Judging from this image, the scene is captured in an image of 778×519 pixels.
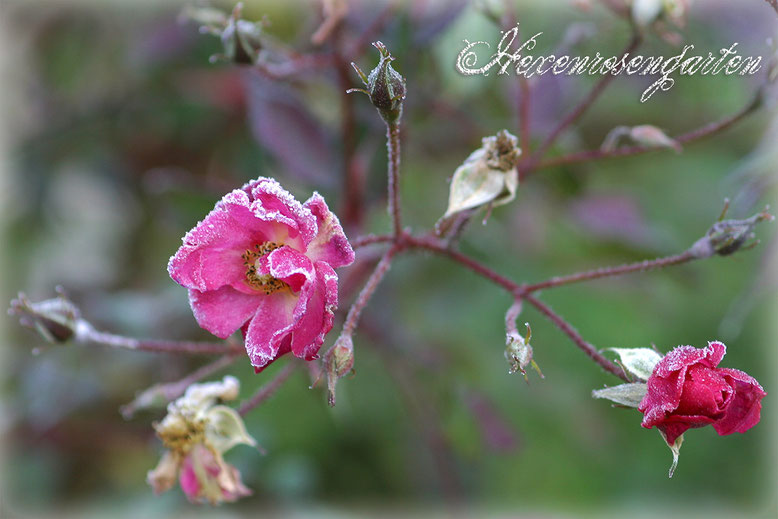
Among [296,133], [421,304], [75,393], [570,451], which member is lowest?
[75,393]

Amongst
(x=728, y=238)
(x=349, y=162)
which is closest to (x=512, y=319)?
(x=728, y=238)

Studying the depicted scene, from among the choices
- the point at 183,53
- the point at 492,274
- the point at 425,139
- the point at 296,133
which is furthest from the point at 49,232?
the point at 492,274

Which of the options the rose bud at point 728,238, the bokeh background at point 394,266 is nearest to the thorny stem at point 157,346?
the bokeh background at point 394,266

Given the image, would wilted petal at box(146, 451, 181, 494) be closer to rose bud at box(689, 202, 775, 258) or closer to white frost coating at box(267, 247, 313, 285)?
white frost coating at box(267, 247, 313, 285)

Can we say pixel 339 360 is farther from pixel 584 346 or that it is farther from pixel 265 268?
pixel 584 346

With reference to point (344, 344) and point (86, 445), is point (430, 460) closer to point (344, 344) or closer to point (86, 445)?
point (86, 445)

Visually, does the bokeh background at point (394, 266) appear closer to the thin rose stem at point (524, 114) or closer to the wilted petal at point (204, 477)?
the thin rose stem at point (524, 114)
